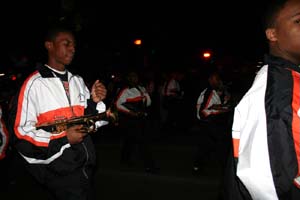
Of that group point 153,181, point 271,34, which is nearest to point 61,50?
point 271,34

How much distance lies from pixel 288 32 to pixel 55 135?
2050mm

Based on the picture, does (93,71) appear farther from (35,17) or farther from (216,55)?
(216,55)

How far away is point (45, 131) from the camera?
291 cm

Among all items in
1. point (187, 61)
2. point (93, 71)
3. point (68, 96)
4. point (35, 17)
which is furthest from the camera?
point (187, 61)

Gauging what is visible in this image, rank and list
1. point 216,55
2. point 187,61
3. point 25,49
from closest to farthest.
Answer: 1. point 25,49
2. point 216,55
3. point 187,61

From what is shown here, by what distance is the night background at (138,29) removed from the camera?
10.2 meters

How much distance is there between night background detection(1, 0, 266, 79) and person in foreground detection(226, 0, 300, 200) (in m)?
5.75

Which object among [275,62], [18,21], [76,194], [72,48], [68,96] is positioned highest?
[18,21]

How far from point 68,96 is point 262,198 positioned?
2.08 metres

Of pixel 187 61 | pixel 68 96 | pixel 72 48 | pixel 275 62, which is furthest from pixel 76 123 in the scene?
pixel 187 61

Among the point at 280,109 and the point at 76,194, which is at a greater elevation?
the point at 280,109

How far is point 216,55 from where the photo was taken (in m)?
22.7

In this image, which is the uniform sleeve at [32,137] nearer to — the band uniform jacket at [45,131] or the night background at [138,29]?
the band uniform jacket at [45,131]

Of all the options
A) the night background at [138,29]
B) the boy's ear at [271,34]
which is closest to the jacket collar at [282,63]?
the boy's ear at [271,34]
